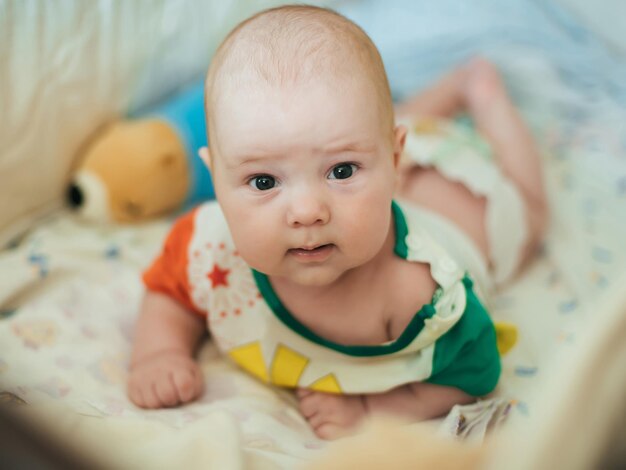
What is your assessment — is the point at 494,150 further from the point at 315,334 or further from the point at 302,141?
the point at 302,141

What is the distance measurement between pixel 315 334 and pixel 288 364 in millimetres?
60

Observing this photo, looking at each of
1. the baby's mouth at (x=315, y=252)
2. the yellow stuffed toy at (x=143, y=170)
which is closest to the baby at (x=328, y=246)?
the baby's mouth at (x=315, y=252)

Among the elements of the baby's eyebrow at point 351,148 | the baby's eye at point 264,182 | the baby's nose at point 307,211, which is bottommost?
the baby's nose at point 307,211

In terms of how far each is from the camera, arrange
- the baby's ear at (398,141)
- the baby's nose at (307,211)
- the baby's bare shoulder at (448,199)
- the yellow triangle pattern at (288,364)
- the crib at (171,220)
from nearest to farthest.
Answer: the crib at (171,220), the baby's nose at (307,211), the baby's ear at (398,141), the yellow triangle pattern at (288,364), the baby's bare shoulder at (448,199)

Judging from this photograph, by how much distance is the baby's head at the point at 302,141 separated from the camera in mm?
649

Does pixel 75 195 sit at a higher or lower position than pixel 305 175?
lower

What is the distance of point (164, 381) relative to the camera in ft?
2.78

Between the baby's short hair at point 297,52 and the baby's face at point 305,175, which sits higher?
the baby's short hair at point 297,52

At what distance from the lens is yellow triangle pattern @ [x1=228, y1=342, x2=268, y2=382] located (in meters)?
0.88

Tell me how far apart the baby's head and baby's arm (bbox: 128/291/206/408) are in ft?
0.73

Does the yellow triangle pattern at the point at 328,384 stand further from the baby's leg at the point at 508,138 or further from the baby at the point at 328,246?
the baby's leg at the point at 508,138

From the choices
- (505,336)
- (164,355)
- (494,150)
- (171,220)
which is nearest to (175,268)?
(164,355)

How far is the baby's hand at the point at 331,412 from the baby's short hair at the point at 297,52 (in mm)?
350

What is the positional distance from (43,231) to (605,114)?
1.04 meters
